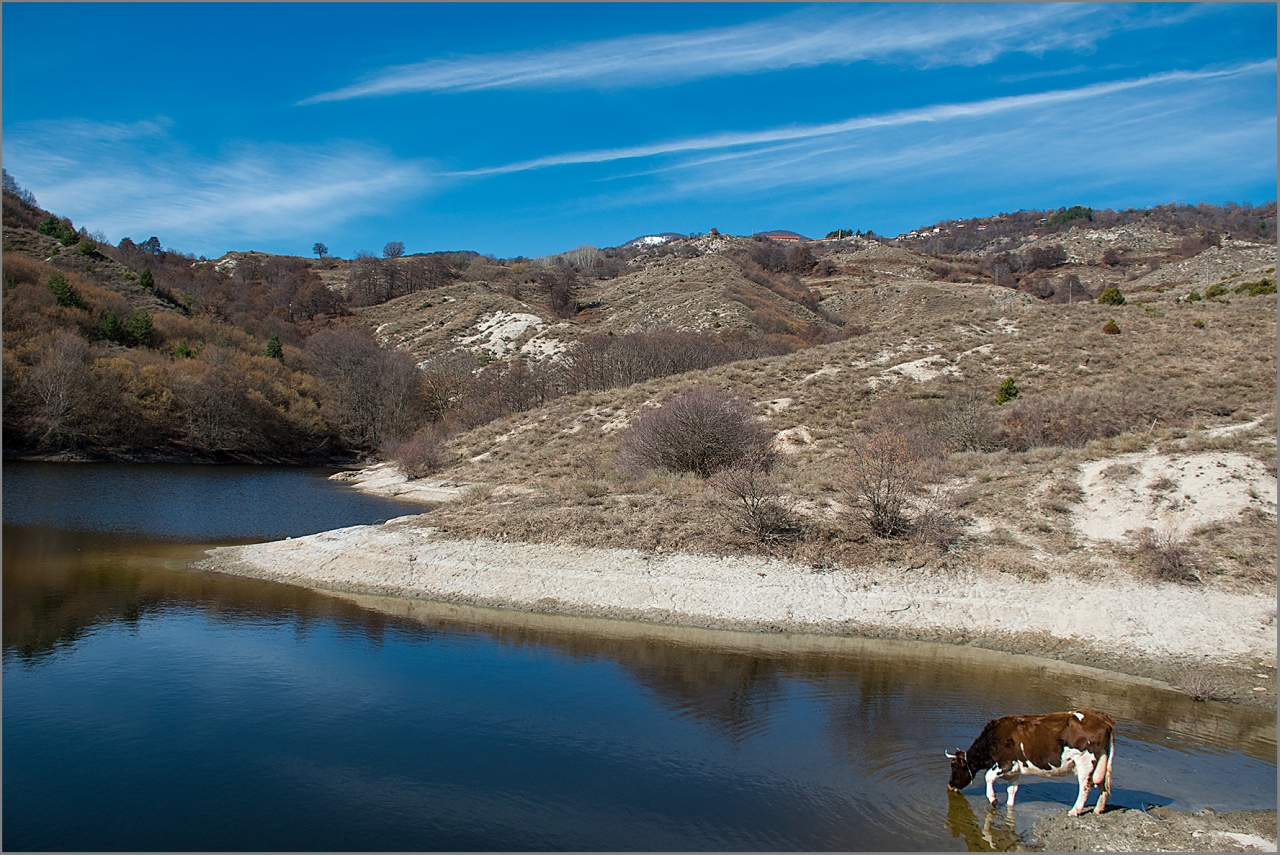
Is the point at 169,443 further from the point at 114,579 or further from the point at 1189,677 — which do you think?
the point at 1189,677

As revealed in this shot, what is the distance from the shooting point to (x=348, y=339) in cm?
7675

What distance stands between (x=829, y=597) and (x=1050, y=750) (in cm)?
867

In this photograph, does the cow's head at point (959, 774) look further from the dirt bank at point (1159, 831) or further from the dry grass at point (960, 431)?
the dry grass at point (960, 431)

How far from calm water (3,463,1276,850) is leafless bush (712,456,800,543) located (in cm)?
476

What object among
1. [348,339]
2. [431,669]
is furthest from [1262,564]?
[348,339]

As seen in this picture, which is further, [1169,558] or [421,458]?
[421,458]

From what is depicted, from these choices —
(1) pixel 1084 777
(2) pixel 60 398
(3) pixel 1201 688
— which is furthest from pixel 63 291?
(3) pixel 1201 688

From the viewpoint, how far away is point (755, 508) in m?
19.4

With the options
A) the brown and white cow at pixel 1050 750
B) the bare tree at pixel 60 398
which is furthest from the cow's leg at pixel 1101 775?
the bare tree at pixel 60 398

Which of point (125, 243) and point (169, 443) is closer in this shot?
point (169, 443)

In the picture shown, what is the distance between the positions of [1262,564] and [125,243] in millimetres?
147032

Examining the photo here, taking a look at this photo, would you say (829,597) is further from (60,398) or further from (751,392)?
(60,398)

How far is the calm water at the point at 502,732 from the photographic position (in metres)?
7.95

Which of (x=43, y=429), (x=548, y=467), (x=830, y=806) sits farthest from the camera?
(x=43, y=429)
